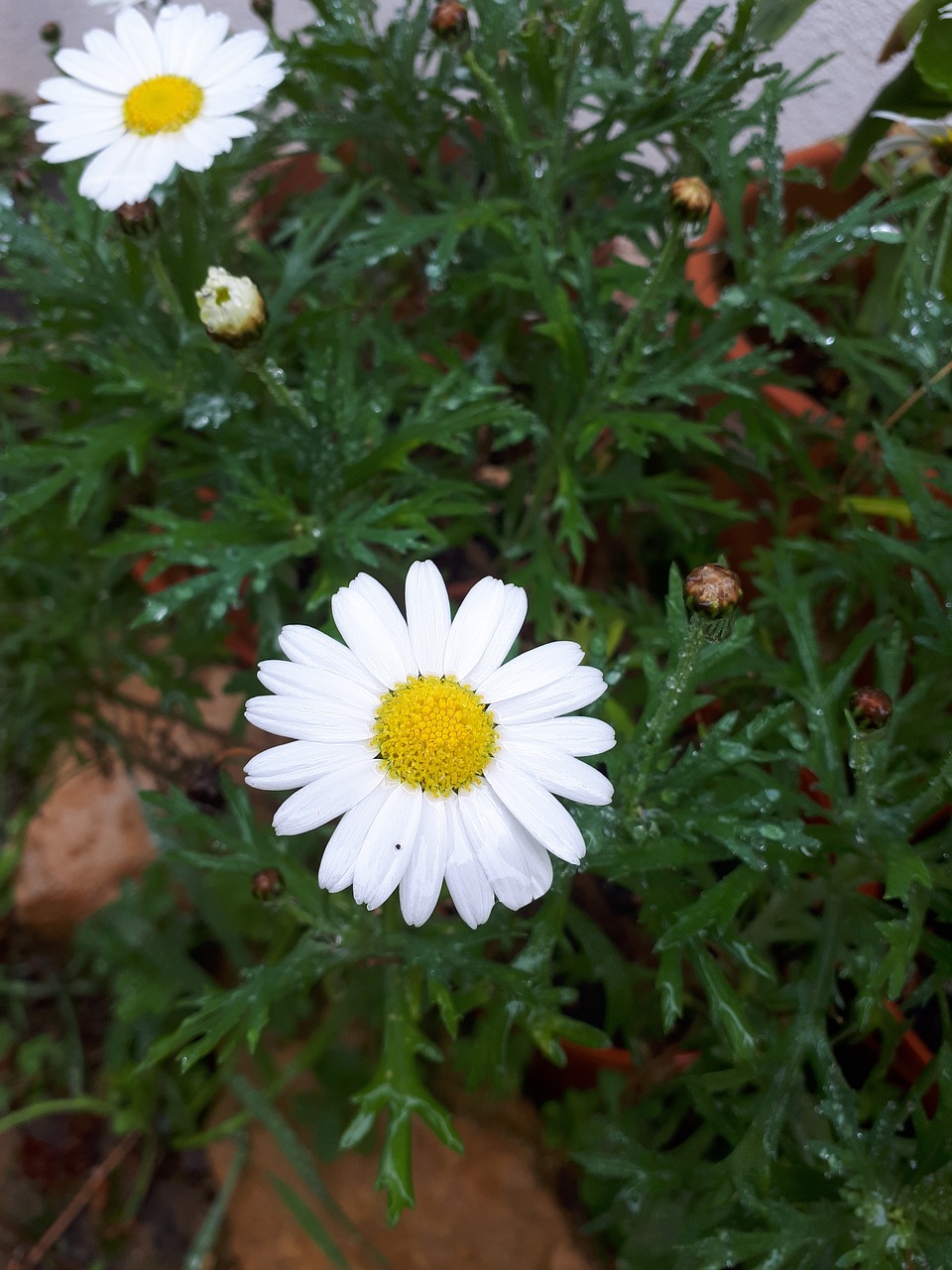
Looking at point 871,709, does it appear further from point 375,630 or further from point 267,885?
point 267,885

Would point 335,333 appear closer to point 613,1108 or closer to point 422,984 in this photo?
point 422,984

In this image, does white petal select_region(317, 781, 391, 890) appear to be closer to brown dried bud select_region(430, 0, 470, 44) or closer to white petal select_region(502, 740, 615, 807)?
white petal select_region(502, 740, 615, 807)

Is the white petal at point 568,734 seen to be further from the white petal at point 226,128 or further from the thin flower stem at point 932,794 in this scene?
the white petal at point 226,128

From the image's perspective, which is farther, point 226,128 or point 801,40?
point 801,40

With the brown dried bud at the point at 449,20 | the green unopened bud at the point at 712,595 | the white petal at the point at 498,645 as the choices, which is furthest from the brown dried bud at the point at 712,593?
the brown dried bud at the point at 449,20

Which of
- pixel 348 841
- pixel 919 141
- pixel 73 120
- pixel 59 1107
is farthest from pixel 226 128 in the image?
pixel 59 1107
